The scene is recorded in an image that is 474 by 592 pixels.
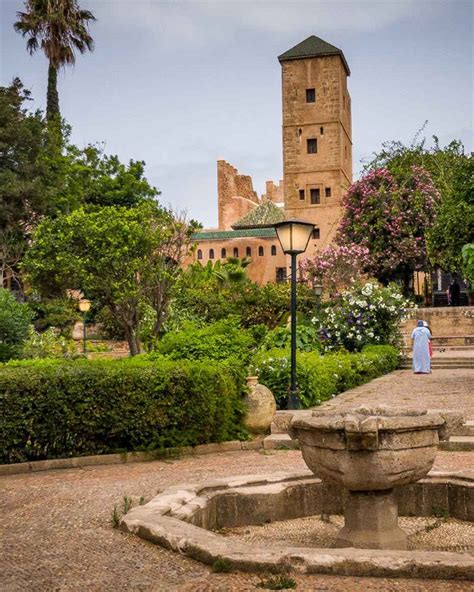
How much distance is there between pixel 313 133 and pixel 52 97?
19.5 m

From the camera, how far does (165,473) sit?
24.5 ft

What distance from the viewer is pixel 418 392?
14.6 meters

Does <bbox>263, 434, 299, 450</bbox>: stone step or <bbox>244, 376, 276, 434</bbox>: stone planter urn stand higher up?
<bbox>244, 376, 276, 434</bbox>: stone planter urn

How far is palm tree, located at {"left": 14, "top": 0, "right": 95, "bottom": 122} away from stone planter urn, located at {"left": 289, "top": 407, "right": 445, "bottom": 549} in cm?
3555

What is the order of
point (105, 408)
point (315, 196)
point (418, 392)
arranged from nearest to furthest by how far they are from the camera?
point (105, 408), point (418, 392), point (315, 196)

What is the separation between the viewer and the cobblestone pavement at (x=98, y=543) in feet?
12.8

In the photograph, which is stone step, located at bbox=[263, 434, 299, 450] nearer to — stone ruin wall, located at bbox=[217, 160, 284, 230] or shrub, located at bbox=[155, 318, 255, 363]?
shrub, located at bbox=[155, 318, 255, 363]

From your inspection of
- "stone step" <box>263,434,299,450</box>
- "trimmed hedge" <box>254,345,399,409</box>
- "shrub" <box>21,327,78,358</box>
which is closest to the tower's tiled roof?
"shrub" <box>21,327,78,358</box>

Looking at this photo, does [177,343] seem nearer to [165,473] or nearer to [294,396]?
[294,396]

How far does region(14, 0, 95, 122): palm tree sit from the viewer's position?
37531 millimetres

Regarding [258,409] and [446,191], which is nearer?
[258,409]

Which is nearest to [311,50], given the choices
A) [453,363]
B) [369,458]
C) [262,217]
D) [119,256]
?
[262,217]

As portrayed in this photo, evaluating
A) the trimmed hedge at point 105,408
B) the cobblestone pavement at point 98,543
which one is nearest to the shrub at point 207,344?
the trimmed hedge at point 105,408

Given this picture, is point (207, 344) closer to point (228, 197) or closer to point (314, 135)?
point (314, 135)
